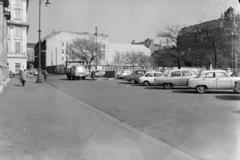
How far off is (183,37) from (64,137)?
1269 inches

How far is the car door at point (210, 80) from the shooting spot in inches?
562

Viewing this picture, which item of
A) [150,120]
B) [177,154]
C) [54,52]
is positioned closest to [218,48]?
[150,120]

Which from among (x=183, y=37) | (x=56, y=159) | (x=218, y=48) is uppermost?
(x=183, y=37)

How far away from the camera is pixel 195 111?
8102 millimetres

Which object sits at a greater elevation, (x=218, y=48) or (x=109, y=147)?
(x=218, y=48)

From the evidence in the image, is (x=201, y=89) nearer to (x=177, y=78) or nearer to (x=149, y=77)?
(x=177, y=78)

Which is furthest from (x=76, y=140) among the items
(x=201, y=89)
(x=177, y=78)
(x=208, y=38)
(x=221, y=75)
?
(x=208, y=38)

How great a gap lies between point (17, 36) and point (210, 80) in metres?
56.6

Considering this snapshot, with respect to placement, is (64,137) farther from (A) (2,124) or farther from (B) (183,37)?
(B) (183,37)

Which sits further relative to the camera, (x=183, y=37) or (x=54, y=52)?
(x=54, y=52)

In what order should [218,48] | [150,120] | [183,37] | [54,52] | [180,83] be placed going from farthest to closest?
1. [54,52]
2. [183,37]
3. [218,48]
4. [180,83]
5. [150,120]

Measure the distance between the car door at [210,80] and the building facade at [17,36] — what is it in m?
53.2

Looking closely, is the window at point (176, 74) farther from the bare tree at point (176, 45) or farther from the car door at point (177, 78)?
the bare tree at point (176, 45)

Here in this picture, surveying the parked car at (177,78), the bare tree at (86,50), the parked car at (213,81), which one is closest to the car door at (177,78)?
the parked car at (177,78)
